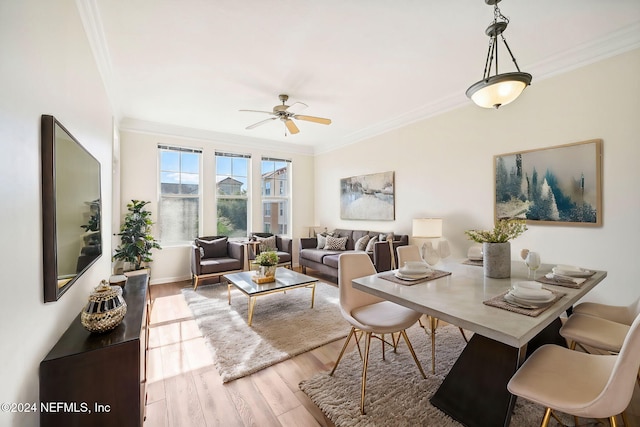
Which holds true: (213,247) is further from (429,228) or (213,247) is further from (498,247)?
→ (498,247)

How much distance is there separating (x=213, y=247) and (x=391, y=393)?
13.3 ft

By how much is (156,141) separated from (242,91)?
94.9 inches

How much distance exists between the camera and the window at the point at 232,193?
18.2ft

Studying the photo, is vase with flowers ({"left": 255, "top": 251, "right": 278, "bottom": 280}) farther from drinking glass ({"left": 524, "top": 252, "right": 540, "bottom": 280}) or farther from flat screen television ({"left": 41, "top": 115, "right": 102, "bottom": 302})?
drinking glass ({"left": 524, "top": 252, "right": 540, "bottom": 280})

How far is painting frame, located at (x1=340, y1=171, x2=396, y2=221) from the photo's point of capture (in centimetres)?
486

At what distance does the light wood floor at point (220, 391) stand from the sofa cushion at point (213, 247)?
2269 mm

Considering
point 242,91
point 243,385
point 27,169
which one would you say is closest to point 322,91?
point 242,91

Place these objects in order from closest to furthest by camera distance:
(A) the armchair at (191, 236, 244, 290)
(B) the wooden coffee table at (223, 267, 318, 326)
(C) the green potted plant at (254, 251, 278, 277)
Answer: (B) the wooden coffee table at (223, 267, 318, 326)
(C) the green potted plant at (254, 251, 278, 277)
(A) the armchair at (191, 236, 244, 290)

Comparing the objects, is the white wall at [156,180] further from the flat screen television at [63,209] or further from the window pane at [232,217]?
the flat screen television at [63,209]

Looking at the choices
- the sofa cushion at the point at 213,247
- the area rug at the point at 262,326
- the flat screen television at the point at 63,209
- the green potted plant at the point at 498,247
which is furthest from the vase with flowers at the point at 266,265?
the green potted plant at the point at 498,247

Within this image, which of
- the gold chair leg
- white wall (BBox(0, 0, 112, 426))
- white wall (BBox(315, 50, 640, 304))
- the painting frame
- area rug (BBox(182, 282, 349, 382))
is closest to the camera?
white wall (BBox(0, 0, 112, 426))

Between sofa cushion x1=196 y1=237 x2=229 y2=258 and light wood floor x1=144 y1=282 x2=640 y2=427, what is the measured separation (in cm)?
227

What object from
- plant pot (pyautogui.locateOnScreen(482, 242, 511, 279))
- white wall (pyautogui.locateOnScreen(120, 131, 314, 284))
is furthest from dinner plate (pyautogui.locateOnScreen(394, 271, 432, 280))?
white wall (pyautogui.locateOnScreen(120, 131, 314, 284))

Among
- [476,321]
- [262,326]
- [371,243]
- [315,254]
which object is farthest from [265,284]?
[476,321]
